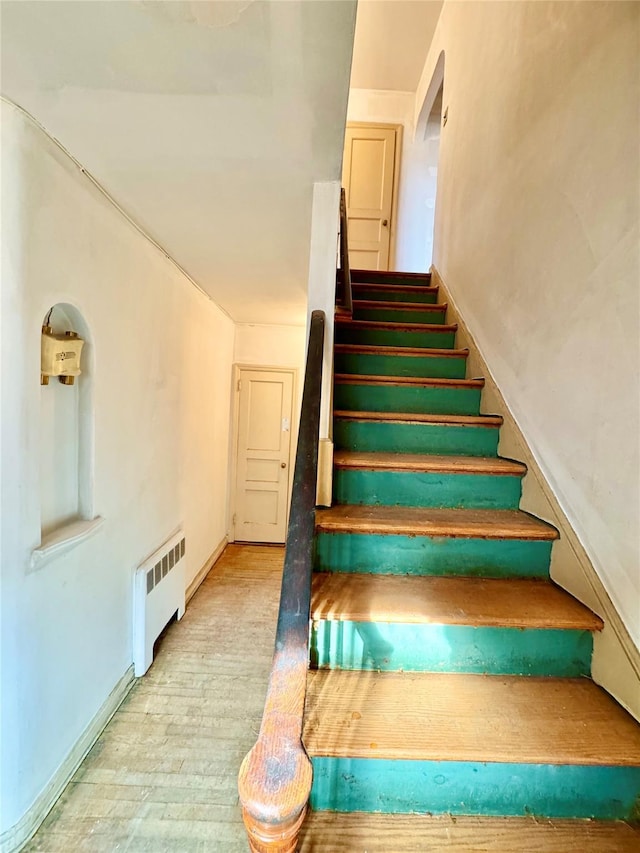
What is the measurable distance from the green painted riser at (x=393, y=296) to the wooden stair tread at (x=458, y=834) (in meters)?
2.71

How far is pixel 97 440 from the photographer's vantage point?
1.81 metres

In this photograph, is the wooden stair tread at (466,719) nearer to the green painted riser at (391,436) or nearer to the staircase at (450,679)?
the staircase at (450,679)

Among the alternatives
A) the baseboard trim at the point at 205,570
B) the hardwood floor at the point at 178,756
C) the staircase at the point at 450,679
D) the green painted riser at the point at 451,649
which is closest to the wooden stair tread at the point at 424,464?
the staircase at the point at 450,679

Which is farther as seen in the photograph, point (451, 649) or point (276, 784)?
point (451, 649)

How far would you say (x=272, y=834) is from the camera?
466mm

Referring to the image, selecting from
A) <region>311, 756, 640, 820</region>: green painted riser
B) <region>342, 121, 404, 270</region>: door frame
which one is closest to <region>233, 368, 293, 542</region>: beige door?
<region>342, 121, 404, 270</region>: door frame

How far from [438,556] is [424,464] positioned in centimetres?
37

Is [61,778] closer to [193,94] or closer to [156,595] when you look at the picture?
[156,595]

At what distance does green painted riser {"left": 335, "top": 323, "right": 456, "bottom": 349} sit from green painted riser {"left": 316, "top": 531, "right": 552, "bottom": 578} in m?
1.41

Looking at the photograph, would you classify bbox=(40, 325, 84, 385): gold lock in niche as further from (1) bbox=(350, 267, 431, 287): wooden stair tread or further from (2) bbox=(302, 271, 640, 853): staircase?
(1) bbox=(350, 267, 431, 287): wooden stair tread

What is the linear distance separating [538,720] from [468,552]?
49 centimetres

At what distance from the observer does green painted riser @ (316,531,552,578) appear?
140 cm

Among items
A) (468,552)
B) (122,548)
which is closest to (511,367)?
(468,552)

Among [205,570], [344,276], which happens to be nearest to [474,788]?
[344,276]
